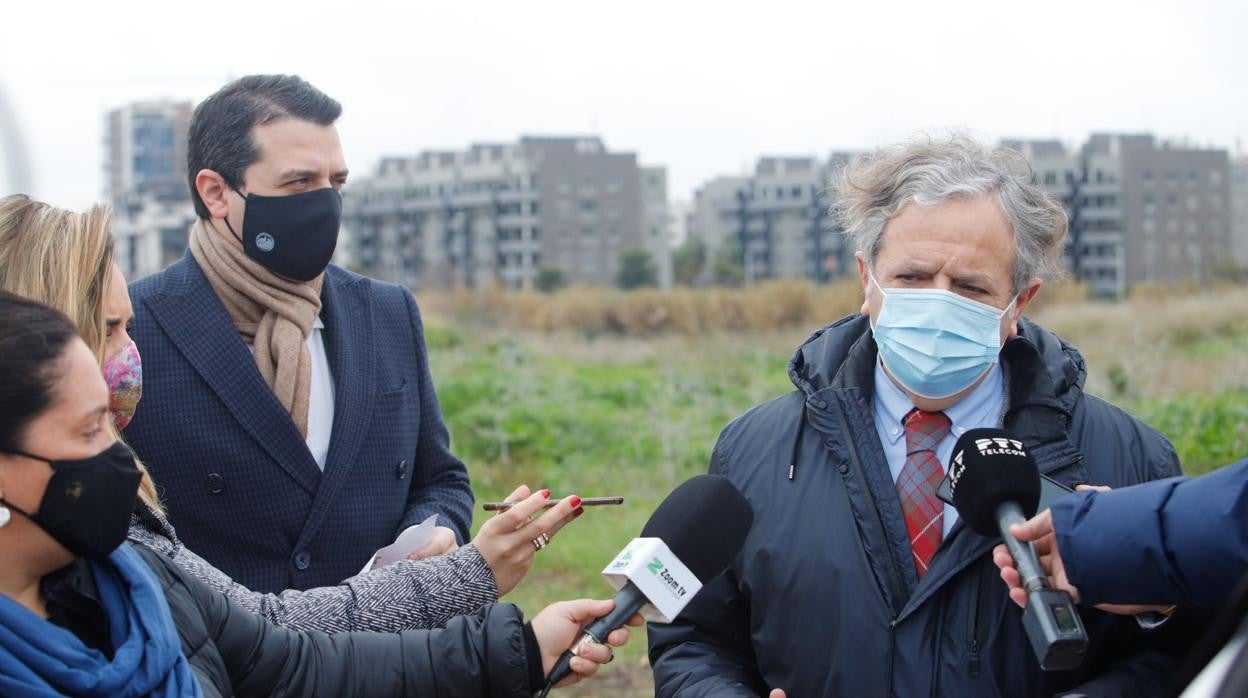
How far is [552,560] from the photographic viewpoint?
7812 millimetres

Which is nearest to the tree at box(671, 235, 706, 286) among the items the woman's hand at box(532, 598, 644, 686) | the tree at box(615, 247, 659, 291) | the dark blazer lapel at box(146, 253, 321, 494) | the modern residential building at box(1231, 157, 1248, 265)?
the tree at box(615, 247, 659, 291)

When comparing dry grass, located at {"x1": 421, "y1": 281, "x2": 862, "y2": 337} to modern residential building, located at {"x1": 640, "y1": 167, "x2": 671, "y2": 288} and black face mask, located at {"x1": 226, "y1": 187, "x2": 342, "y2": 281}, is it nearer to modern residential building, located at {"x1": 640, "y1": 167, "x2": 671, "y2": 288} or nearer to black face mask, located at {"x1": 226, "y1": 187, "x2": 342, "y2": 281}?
black face mask, located at {"x1": 226, "y1": 187, "x2": 342, "y2": 281}

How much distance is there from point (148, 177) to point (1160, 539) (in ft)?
291

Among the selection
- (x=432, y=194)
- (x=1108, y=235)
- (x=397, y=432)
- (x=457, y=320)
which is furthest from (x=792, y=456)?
(x=432, y=194)

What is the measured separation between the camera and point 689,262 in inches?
2859

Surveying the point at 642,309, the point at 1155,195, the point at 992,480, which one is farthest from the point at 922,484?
the point at 1155,195

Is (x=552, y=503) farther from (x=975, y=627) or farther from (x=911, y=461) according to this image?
(x=975, y=627)

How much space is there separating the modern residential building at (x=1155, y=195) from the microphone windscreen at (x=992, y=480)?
5926cm

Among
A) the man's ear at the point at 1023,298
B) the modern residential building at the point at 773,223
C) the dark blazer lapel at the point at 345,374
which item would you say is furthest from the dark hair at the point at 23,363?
the modern residential building at the point at 773,223

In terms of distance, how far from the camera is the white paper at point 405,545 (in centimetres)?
278

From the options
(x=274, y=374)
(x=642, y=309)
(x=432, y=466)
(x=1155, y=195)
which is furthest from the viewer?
(x=1155, y=195)

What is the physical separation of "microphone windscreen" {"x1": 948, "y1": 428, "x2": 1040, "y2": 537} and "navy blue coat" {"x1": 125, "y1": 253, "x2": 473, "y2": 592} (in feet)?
4.82

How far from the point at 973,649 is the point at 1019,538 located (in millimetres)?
390

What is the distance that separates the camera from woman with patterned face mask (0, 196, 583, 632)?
222 centimetres
